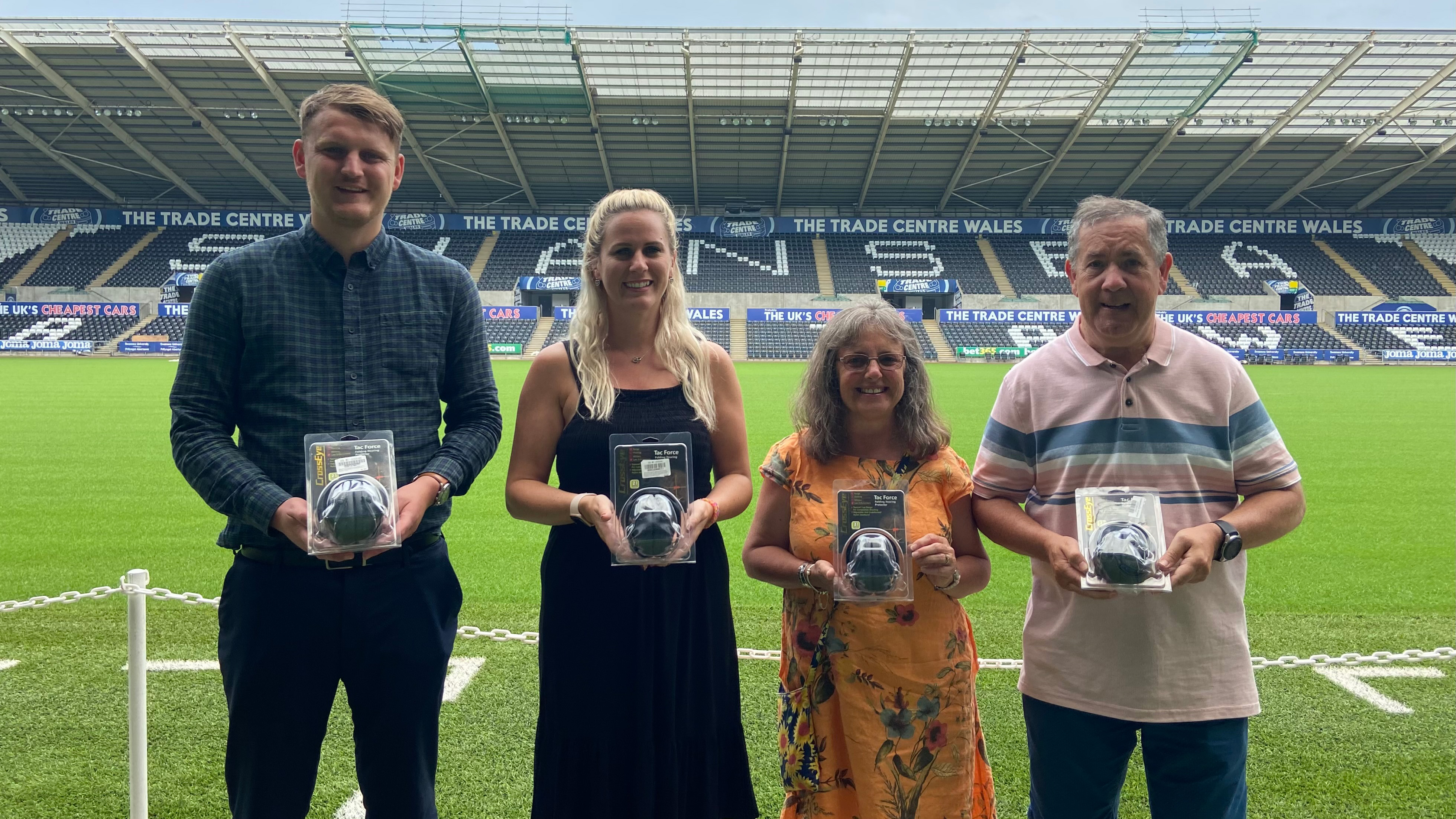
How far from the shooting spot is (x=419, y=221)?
4412 centimetres

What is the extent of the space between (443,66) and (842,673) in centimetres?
3416

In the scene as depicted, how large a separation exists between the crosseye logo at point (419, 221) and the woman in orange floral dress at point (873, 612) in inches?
1777

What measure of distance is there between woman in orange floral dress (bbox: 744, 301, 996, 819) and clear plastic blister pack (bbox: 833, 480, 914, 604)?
0.14 ft

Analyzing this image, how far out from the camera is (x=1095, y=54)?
99.7 feet

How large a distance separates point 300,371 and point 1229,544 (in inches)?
89.6

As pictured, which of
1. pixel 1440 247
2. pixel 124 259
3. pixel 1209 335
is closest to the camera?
pixel 1209 335

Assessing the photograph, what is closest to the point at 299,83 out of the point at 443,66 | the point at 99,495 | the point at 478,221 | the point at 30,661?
the point at 443,66

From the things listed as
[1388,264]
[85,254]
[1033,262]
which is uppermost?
[85,254]

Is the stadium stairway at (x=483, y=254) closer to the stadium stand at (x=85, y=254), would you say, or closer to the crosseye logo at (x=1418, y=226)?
the stadium stand at (x=85, y=254)

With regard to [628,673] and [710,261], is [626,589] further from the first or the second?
[710,261]

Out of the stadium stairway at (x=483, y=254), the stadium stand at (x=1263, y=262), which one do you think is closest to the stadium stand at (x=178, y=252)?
the stadium stairway at (x=483, y=254)

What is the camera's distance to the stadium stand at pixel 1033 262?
4112 centimetres

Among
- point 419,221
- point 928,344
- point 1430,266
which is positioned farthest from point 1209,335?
point 419,221

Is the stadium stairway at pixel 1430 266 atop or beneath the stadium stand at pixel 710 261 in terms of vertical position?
beneath
